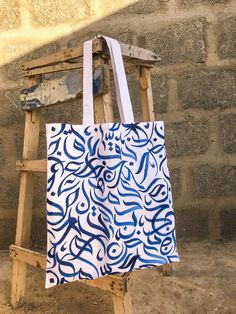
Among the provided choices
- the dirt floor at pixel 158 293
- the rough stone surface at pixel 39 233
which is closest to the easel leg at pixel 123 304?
the dirt floor at pixel 158 293

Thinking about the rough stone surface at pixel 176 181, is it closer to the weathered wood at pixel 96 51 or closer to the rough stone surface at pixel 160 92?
the rough stone surface at pixel 160 92

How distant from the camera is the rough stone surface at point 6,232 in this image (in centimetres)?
185

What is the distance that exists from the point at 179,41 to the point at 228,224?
1.01 metres

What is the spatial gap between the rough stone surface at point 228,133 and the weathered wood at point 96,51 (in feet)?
2.04

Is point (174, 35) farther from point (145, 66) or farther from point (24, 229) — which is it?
point (24, 229)

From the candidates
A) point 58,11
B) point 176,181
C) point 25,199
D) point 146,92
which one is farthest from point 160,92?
point 25,199

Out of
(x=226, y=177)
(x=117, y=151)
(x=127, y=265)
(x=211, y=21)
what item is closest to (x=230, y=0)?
(x=211, y=21)

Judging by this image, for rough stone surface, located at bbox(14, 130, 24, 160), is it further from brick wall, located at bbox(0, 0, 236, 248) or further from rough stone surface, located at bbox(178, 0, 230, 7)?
rough stone surface, located at bbox(178, 0, 230, 7)

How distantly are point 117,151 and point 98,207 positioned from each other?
17 cm

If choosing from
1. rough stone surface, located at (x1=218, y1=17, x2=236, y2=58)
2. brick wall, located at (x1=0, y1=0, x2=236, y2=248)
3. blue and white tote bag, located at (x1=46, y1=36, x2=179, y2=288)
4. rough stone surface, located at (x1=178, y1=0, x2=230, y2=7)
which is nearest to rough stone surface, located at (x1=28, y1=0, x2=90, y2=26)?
brick wall, located at (x1=0, y1=0, x2=236, y2=248)

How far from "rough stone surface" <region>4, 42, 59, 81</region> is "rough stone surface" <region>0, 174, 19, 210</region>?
549 millimetres

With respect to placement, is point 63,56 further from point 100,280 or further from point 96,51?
point 100,280

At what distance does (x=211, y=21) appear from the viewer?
1731mm

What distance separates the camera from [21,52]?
5.78 ft
